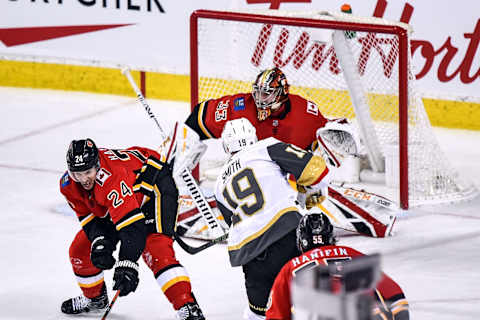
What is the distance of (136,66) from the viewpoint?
321 inches

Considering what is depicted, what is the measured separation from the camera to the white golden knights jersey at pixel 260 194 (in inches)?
157

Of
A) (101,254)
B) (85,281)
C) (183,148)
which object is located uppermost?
(101,254)

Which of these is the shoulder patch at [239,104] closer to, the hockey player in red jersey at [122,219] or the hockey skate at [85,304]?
the hockey player in red jersey at [122,219]

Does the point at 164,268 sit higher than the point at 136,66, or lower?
higher

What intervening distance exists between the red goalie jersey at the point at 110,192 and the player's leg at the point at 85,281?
177 mm

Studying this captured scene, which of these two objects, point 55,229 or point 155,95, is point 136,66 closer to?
point 155,95

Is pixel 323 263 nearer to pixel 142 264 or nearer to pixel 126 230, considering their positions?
pixel 126 230

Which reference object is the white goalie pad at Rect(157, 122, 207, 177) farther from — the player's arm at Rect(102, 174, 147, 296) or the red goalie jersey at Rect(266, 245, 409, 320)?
the red goalie jersey at Rect(266, 245, 409, 320)

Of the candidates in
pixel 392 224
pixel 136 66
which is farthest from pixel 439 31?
pixel 136 66

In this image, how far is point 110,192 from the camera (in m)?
4.37

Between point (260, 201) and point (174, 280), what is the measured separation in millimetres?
658

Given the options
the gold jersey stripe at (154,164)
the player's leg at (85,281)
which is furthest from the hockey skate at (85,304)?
the gold jersey stripe at (154,164)

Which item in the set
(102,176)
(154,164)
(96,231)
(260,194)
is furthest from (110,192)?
(260,194)

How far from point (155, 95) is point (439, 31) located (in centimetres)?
257
